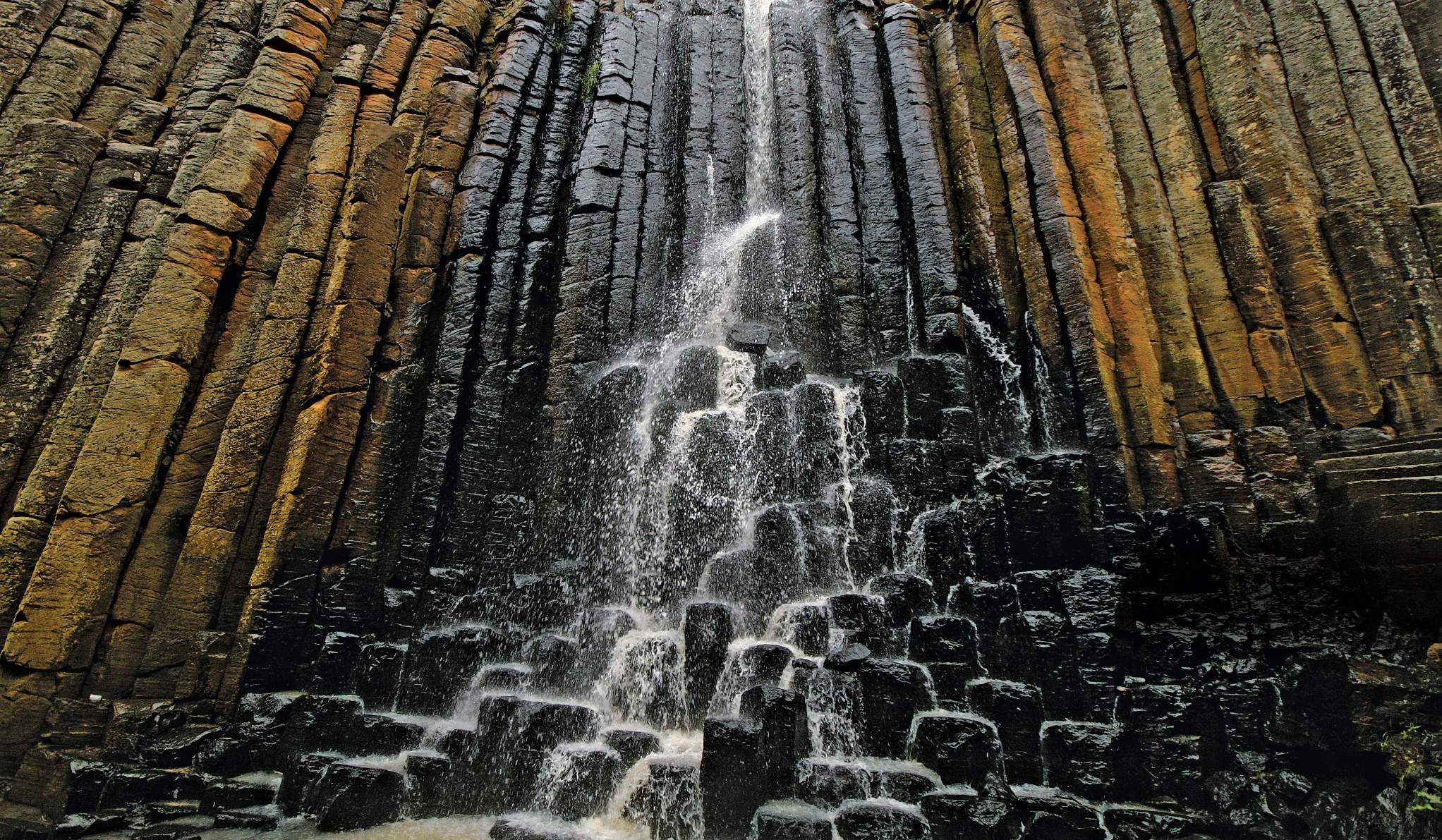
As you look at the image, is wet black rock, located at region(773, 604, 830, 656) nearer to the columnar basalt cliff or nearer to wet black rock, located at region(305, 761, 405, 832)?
the columnar basalt cliff

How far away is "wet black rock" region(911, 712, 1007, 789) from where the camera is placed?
20.6 ft

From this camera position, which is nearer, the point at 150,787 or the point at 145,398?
the point at 150,787

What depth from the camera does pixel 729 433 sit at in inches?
384

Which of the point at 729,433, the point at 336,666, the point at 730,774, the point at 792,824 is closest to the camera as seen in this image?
the point at 792,824

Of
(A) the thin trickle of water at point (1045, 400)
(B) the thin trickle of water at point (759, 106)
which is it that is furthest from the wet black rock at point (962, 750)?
(B) the thin trickle of water at point (759, 106)

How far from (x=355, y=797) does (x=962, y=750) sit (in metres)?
6.24

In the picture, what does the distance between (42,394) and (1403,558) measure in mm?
16320

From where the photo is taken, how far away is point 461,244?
1120cm

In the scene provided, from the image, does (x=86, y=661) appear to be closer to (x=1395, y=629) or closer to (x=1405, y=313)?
(x=1395, y=629)

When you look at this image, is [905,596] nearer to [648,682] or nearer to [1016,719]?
[1016,719]

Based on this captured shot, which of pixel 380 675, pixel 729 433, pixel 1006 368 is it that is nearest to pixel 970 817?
pixel 729 433

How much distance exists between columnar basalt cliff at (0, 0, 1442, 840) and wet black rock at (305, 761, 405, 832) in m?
0.04

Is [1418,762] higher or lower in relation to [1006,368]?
lower

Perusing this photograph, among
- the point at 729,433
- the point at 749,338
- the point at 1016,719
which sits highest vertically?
the point at 749,338
